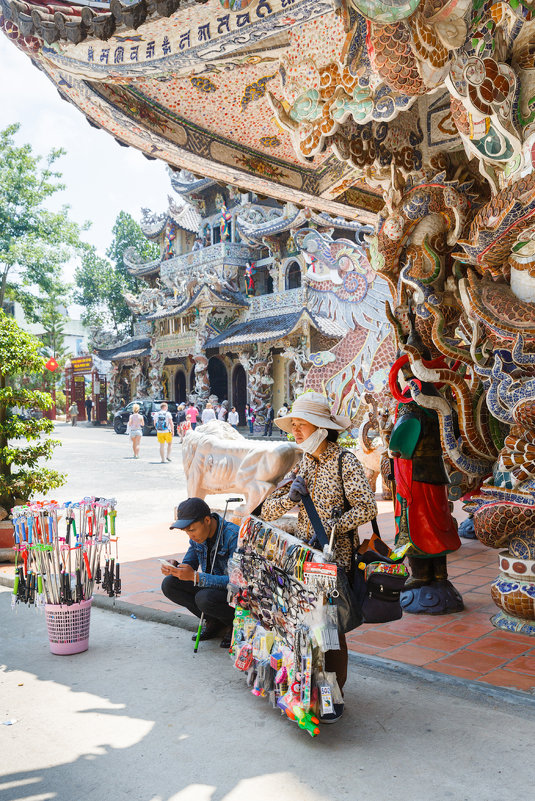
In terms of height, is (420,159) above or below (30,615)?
above

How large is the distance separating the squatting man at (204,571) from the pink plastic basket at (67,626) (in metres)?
0.55

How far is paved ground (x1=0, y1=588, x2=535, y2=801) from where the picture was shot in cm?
262

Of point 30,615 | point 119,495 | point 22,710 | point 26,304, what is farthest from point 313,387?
point 26,304

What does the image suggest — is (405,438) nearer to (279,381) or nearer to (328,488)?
(328,488)

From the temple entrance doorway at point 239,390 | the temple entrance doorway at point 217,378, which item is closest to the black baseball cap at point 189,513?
the temple entrance doorway at point 239,390

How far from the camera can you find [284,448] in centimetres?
530

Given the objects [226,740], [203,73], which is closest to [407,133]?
[203,73]

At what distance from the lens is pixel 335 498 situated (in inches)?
130

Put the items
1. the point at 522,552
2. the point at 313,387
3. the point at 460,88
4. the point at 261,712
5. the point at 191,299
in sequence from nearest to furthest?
the point at 261,712 < the point at 460,88 < the point at 522,552 < the point at 313,387 < the point at 191,299

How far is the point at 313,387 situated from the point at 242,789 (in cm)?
704

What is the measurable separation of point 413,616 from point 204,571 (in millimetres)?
1607

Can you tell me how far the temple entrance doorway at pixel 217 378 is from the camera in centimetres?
3022

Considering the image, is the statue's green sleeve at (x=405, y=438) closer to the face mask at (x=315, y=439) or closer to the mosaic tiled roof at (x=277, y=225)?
the face mask at (x=315, y=439)

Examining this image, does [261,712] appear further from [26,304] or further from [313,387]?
[26,304]
